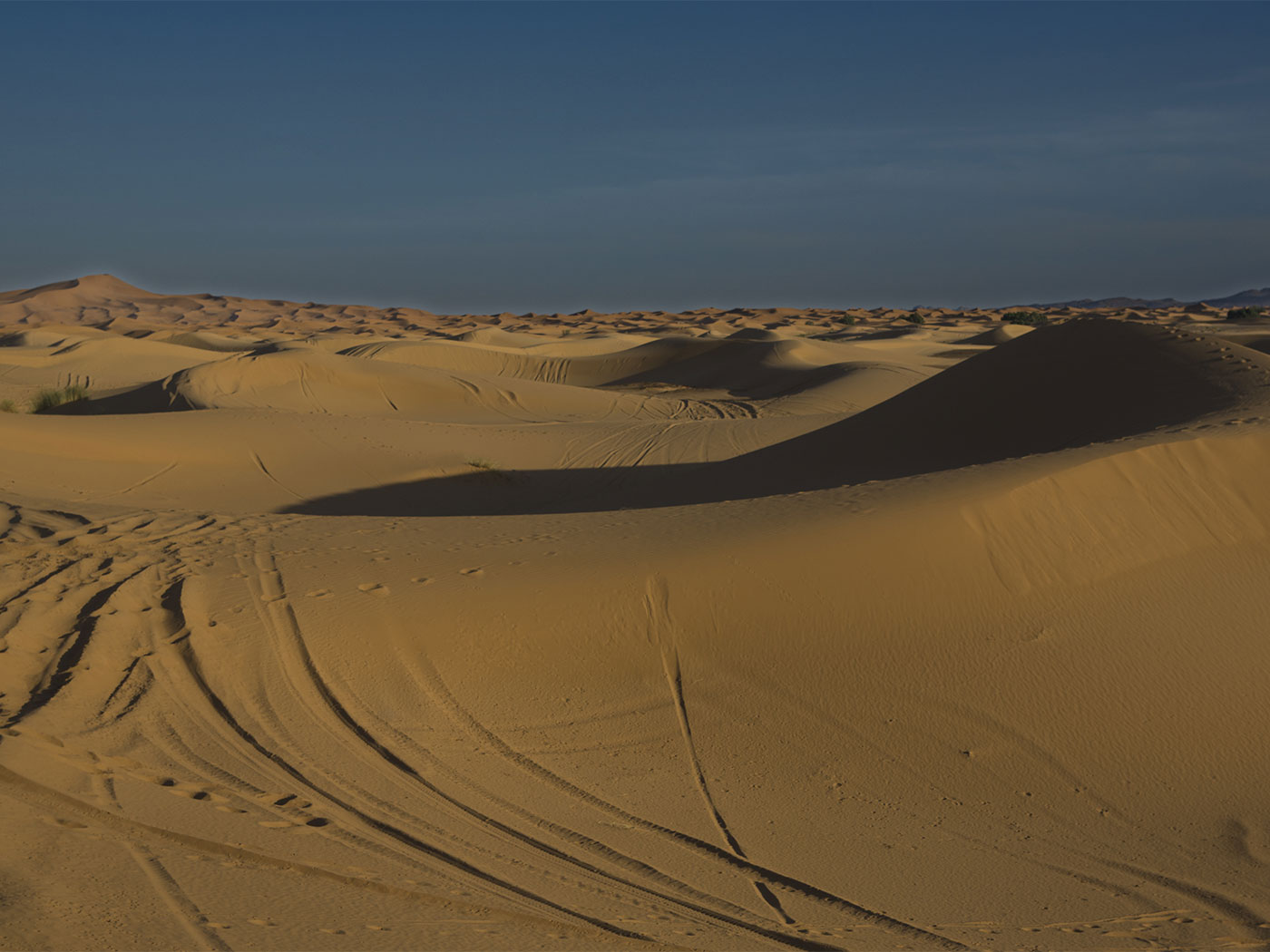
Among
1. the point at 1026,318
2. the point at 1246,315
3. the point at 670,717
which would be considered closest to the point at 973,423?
the point at 670,717

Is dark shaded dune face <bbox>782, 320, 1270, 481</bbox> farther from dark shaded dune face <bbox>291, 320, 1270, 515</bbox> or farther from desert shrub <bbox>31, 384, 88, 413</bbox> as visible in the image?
desert shrub <bbox>31, 384, 88, 413</bbox>

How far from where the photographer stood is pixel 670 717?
5.71 m

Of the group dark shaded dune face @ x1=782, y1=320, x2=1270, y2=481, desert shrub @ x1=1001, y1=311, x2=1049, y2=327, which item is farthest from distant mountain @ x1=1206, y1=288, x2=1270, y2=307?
dark shaded dune face @ x1=782, y1=320, x2=1270, y2=481

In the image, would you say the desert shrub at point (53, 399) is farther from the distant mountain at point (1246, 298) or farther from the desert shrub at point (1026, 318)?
the distant mountain at point (1246, 298)

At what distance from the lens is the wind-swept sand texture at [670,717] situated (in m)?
3.87

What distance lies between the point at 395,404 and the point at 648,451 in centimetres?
910

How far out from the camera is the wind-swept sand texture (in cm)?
387

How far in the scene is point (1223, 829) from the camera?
17.1 ft

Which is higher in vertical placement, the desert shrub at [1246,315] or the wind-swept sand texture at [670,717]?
the desert shrub at [1246,315]

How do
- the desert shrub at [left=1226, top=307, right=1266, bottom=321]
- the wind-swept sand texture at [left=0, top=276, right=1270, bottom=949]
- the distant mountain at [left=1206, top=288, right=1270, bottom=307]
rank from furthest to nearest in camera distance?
the distant mountain at [left=1206, top=288, right=1270, bottom=307] < the desert shrub at [left=1226, top=307, right=1266, bottom=321] < the wind-swept sand texture at [left=0, top=276, right=1270, bottom=949]

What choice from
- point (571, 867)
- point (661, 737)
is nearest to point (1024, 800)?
point (661, 737)

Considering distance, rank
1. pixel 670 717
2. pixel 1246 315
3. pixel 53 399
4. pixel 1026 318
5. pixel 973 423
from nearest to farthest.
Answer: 1. pixel 670 717
2. pixel 973 423
3. pixel 53 399
4. pixel 1246 315
5. pixel 1026 318

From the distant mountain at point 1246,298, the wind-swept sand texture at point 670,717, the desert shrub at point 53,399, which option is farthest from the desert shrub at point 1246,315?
the distant mountain at point 1246,298

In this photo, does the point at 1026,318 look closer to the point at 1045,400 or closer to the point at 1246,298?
the point at 1045,400
